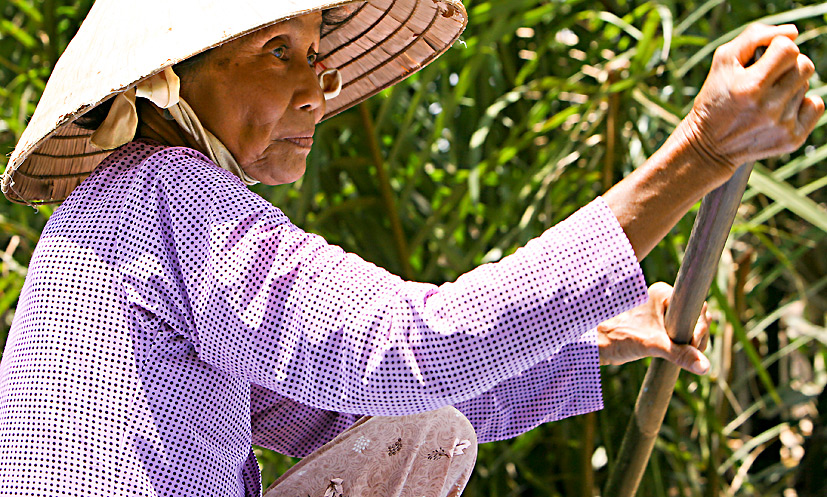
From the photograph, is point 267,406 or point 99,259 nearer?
point 99,259

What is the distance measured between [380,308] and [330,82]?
11.4 inches

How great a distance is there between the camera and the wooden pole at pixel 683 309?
0.51 metres

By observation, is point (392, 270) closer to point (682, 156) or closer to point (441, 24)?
point (441, 24)

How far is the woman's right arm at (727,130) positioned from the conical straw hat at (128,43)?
224 millimetres

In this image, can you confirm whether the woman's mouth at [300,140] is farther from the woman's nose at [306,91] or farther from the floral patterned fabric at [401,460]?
the floral patterned fabric at [401,460]

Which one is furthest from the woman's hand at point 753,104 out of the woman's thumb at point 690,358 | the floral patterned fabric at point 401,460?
the floral patterned fabric at point 401,460

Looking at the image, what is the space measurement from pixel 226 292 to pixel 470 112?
0.74m

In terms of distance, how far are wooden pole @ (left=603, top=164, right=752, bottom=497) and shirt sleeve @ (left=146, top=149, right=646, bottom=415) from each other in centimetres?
9

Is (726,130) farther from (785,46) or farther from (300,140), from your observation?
(300,140)

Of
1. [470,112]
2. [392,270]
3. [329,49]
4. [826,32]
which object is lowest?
[392,270]

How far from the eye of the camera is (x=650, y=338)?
2.08 ft

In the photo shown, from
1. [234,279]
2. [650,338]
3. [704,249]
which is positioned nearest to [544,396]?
[650,338]

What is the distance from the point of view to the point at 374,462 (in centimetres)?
65

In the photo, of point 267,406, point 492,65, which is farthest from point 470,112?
point 267,406
